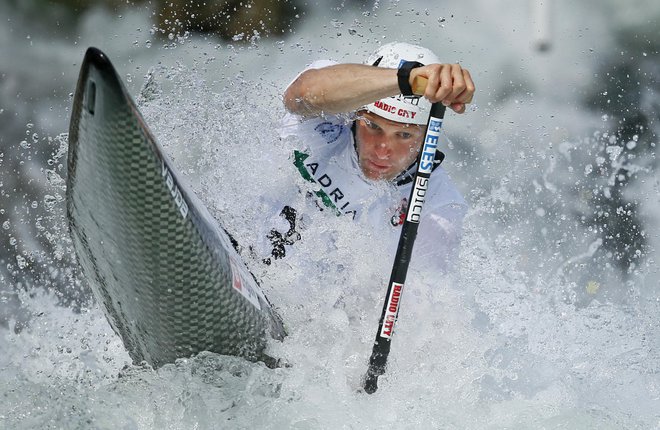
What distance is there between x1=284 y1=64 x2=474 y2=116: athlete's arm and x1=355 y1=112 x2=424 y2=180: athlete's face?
19 cm

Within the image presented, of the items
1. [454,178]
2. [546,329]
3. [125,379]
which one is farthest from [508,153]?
[125,379]

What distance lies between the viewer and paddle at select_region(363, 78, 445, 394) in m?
2.91

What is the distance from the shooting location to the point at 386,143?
3.34 metres

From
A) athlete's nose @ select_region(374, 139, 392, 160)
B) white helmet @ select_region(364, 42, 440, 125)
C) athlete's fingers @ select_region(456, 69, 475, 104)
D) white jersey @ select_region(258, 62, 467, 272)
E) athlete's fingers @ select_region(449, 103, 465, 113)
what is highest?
white helmet @ select_region(364, 42, 440, 125)

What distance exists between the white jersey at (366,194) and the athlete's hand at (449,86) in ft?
2.55

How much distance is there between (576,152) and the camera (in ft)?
19.3

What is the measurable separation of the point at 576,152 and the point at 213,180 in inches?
118

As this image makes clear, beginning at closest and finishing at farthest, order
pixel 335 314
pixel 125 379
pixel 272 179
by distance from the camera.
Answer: pixel 125 379, pixel 335 314, pixel 272 179

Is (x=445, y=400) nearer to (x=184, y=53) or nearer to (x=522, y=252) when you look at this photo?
(x=522, y=252)

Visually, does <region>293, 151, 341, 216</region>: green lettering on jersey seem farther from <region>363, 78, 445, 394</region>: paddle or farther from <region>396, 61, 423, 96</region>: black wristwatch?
<region>396, 61, 423, 96</region>: black wristwatch

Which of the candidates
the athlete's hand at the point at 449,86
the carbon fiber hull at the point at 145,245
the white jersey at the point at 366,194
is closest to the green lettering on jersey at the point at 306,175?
the white jersey at the point at 366,194

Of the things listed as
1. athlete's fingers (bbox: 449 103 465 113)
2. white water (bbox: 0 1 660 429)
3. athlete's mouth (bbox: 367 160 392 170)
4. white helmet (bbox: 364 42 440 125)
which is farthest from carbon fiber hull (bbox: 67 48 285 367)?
athlete's fingers (bbox: 449 103 465 113)

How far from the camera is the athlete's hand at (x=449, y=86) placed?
264 centimetres

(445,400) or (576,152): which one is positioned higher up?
(576,152)
